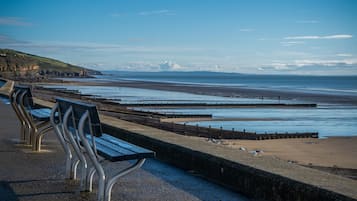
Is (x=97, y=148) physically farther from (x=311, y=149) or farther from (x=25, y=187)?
(x=311, y=149)

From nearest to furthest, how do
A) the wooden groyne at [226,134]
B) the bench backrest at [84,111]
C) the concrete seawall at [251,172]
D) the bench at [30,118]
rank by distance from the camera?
the concrete seawall at [251,172]
the bench backrest at [84,111]
the bench at [30,118]
the wooden groyne at [226,134]

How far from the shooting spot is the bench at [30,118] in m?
8.95

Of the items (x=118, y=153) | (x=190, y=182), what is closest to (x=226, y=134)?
(x=190, y=182)

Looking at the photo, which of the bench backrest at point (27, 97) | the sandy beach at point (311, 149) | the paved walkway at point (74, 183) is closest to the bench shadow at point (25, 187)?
the paved walkway at point (74, 183)

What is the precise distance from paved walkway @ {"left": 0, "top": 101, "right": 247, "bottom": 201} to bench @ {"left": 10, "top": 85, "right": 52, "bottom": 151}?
410 mm

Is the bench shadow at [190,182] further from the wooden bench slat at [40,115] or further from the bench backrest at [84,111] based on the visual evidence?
the wooden bench slat at [40,115]

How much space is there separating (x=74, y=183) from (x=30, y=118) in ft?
10.5

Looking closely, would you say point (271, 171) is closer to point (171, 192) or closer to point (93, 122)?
point (171, 192)

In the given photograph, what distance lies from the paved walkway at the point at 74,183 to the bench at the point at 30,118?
410 millimetres

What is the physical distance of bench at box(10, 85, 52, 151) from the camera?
895 centimetres

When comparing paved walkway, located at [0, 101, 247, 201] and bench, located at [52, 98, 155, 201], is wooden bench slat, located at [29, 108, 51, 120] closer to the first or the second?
paved walkway, located at [0, 101, 247, 201]

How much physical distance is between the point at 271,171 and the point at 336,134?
76.5ft

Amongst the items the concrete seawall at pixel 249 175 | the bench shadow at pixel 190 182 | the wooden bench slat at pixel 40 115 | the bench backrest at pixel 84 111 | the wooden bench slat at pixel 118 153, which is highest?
the bench backrest at pixel 84 111

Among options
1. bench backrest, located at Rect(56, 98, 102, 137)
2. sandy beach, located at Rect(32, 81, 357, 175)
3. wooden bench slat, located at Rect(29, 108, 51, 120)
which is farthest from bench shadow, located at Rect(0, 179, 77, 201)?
sandy beach, located at Rect(32, 81, 357, 175)
